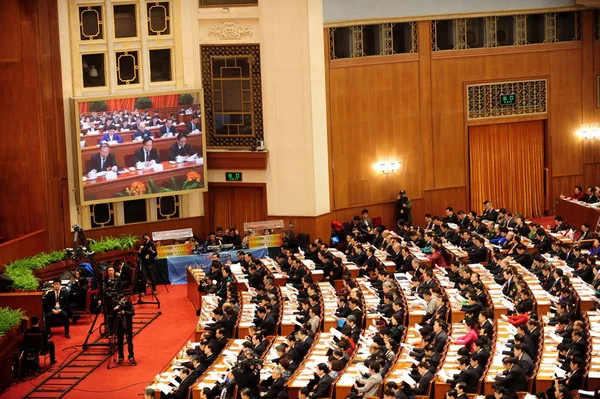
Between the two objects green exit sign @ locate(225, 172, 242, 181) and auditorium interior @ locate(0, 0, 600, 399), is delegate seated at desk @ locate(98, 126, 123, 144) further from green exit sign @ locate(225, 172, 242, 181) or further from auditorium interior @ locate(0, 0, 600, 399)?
green exit sign @ locate(225, 172, 242, 181)

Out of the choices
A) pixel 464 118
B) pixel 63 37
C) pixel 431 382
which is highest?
pixel 63 37

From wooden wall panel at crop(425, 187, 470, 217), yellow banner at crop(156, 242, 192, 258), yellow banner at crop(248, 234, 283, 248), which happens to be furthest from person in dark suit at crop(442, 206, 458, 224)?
yellow banner at crop(156, 242, 192, 258)

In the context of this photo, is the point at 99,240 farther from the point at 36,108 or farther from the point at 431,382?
the point at 431,382

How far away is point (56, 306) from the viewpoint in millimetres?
28453

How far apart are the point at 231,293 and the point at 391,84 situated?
10.1 metres

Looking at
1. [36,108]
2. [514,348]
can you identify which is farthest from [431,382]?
[36,108]

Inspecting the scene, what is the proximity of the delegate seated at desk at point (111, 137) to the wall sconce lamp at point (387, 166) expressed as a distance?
23.5ft

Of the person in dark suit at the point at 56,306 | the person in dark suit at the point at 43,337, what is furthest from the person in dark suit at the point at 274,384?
the person in dark suit at the point at 56,306

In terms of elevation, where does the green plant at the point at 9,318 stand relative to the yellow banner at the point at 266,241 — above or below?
below

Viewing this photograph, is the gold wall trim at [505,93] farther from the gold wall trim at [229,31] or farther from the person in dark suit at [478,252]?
the gold wall trim at [229,31]

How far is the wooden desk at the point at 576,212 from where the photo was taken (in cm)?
3331

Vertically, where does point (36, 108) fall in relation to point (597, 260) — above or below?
above

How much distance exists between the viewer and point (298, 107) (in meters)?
33.8

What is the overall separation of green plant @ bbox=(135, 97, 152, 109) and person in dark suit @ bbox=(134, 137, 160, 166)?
835 millimetres
